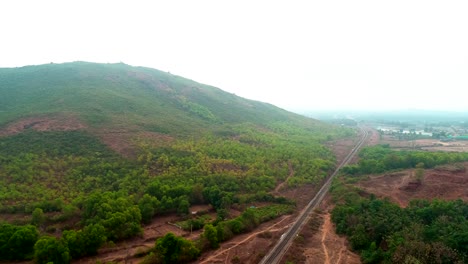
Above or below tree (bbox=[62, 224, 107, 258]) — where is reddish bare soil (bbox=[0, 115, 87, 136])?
above

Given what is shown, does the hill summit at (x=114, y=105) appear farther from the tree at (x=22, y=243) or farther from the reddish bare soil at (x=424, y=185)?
the reddish bare soil at (x=424, y=185)

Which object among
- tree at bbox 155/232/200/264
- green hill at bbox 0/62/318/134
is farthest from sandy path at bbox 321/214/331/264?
green hill at bbox 0/62/318/134

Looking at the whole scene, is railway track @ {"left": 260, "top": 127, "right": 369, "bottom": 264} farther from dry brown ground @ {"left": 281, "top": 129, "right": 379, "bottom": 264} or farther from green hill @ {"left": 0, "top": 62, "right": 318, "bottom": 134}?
green hill @ {"left": 0, "top": 62, "right": 318, "bottom": 134}

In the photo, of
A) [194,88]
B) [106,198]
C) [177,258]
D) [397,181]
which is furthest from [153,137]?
[194,88]

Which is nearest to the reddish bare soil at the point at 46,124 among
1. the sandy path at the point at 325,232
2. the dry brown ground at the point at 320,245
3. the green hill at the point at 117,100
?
the green hill at the point at 117,100

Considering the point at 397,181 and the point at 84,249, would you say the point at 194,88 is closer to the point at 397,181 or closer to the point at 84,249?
the point at 397,181
